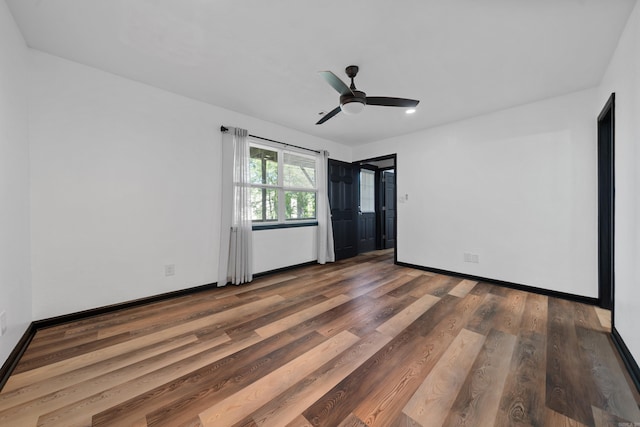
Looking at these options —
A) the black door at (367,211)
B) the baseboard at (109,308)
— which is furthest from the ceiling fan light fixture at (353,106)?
the black door at (367,211)

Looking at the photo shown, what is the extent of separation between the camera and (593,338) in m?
2.06

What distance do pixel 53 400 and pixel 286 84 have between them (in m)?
3.11

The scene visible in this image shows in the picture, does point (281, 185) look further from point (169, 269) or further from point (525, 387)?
point (525, 387)

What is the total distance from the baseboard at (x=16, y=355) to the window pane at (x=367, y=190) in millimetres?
5320

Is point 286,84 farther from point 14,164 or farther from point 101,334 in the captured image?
point 101,334

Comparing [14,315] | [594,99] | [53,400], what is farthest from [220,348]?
[594,99]

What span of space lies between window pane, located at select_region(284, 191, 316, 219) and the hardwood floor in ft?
6.35

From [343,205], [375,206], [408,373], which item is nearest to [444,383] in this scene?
[408,373]

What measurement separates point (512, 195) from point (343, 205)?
2.85 metres

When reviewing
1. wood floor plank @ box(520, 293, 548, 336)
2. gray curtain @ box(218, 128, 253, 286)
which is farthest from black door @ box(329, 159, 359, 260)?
wood floor plank @ box(520, 293, 548, 336)

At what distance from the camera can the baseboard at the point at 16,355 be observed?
158 cm

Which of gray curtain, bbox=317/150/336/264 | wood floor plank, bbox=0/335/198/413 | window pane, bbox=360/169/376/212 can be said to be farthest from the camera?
window pane, bbox=360/169/376/212

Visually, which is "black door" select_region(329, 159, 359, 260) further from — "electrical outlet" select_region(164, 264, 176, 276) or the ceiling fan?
"electrical outlet" select_region(164, 264, 176, 276)

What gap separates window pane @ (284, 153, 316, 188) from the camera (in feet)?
14.4
